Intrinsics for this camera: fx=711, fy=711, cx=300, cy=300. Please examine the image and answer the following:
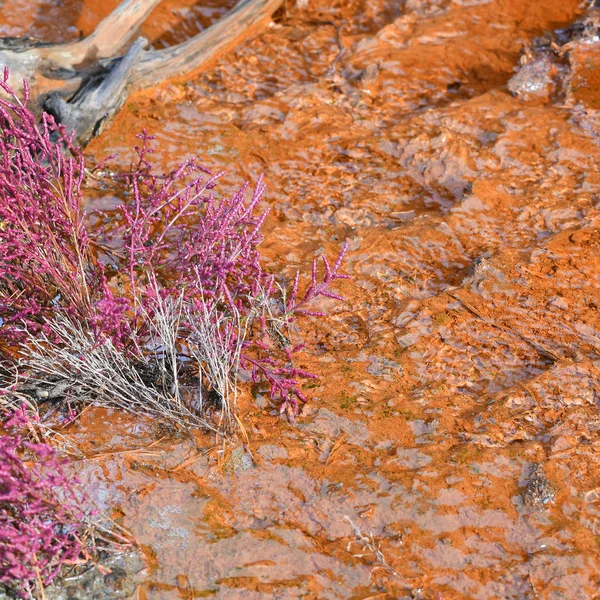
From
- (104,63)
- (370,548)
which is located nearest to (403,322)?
(370,548)

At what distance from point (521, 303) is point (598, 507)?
121 cm

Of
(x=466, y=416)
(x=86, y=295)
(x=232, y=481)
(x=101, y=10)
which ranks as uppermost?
(x=101, y=10)

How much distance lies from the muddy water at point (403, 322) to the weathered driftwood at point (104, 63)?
0.14 m

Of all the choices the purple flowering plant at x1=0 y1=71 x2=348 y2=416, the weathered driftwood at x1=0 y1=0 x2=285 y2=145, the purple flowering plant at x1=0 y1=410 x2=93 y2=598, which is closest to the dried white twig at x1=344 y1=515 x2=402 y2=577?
the purple flowering plant at x1=0 y1=71 x2=348 y2=416

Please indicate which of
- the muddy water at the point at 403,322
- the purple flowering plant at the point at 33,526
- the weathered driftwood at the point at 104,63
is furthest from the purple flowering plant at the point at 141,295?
the weathered driftwood at the point at 104,63

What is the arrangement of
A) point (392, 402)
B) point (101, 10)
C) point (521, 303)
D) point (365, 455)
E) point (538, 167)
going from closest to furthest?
point (365, 455)
point (392, 402)
point (521, 303)
point (538, 167)
point (101, 10)

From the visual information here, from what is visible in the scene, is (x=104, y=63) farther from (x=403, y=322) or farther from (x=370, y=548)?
(x=370, y=548)

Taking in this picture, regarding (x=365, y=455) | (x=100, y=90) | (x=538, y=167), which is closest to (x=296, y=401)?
(x=365, y=455)

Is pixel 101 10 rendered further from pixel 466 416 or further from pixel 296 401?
pixel 466 416

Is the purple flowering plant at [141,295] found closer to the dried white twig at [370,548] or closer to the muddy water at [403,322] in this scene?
the muddy water at [403,322]

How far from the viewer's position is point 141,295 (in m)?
3.75

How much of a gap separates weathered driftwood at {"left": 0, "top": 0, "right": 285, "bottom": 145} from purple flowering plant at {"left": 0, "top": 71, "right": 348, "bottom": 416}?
114 cm

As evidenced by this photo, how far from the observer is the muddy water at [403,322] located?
279 cm

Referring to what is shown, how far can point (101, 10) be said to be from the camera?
600 cm
